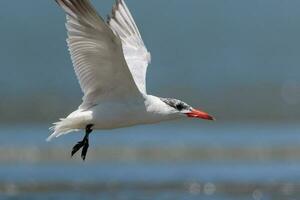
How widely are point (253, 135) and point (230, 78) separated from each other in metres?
12.0

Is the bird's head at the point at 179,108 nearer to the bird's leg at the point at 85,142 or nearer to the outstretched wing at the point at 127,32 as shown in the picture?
the bird's leg at the point at 85,142

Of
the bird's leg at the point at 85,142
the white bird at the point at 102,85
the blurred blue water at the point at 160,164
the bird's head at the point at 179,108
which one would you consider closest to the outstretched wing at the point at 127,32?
the white bird at the point at 102,85

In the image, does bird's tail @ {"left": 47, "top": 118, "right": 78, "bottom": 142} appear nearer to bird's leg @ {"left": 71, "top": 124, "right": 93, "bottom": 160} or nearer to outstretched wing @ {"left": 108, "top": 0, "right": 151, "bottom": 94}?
bird's leg @ {"left": 71, "top": 124, "right": 93, "bottom": 160}

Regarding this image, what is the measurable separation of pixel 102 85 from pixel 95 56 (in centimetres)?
51

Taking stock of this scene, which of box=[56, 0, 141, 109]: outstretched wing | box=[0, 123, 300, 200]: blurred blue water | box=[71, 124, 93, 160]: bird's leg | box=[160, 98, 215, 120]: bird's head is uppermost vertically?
box=[0, 123, 300, 200]: blurred blue water

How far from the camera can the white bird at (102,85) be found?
15.9 metres

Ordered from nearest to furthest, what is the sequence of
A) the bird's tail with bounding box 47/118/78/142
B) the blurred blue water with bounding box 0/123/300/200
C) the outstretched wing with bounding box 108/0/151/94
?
the bird's tail with bounding box 47/118/78/142 < the outstretched wing with bounding box 108/0/151/94 < the blurred blue water with bounding box 0/123/300/200

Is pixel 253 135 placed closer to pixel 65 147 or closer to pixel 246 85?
pixel 65 147

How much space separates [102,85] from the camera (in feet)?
54.4

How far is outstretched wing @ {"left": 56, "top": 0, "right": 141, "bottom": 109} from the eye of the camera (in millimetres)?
15805

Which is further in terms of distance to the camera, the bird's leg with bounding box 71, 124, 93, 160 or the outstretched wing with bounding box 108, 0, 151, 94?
the outstretched wing with bounding box 108, 0, 151, 94

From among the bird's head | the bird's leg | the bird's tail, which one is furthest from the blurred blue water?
the bird's tail

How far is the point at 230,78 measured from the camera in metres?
37.2

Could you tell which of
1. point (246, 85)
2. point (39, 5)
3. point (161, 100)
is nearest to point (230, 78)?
point (246, 85)
